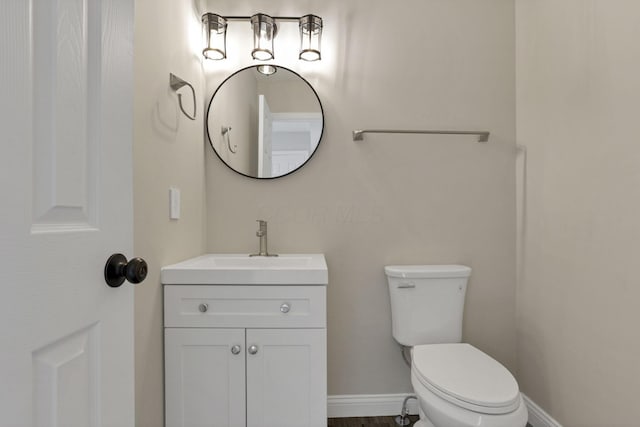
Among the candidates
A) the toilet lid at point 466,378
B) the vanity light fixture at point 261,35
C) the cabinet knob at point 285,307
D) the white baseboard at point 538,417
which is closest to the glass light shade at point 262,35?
the vanity light fixture at point 261,35

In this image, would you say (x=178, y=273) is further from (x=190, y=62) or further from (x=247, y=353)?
(x=190, y=62)

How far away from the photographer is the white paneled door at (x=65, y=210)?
497 mm

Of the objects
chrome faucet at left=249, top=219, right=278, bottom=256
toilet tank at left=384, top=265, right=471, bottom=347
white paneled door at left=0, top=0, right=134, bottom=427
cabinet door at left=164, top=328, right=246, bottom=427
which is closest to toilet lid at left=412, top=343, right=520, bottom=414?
toilet tank at left=384, top=265, right=471, bottom=347

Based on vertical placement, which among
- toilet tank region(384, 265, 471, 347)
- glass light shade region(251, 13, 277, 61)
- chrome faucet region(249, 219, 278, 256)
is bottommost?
toilet tank region(384, 265, 471, 347)

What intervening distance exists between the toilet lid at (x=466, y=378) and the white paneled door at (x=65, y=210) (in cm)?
99

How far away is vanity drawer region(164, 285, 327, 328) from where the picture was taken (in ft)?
4.66

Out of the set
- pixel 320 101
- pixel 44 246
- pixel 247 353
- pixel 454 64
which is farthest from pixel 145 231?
pixel 454 64

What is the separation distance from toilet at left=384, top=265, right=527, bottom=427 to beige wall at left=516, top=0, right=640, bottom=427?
37 cm

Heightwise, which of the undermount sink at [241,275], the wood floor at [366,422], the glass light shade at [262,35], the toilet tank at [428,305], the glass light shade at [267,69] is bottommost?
the wood floor at [366,422]

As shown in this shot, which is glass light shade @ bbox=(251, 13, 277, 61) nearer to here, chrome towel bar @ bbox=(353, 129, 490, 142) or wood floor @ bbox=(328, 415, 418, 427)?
chrome towel bar @ bbox=(353, 129, 490, 142)

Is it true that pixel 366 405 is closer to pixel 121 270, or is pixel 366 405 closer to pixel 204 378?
pixel 204 378

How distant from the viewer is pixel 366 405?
1.89 m

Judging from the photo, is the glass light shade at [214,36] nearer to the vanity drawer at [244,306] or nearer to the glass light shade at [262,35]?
the glass light shade at [262,35]

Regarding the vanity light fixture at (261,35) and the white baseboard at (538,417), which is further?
the vanity light fixture at (261,35)
